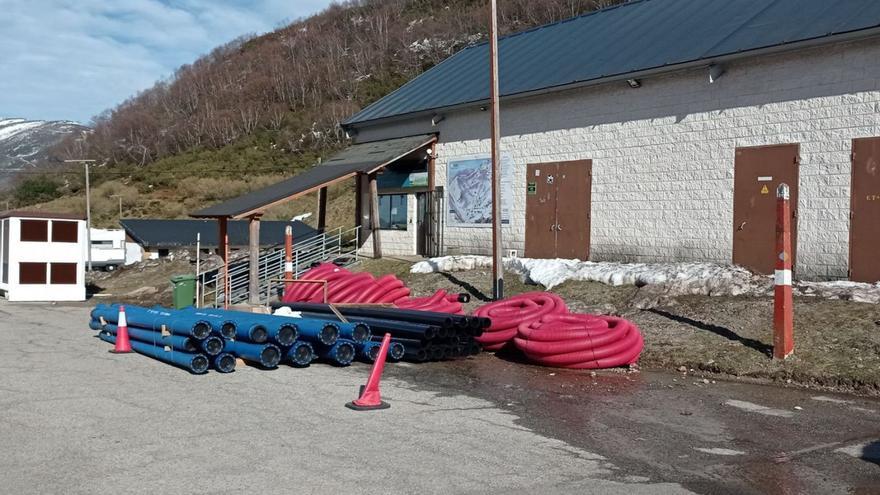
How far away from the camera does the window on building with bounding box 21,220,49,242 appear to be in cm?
2930

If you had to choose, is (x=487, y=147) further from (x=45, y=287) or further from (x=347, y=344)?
(x=45, y=287)

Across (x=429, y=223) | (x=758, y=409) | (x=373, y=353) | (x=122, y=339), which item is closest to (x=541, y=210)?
(x=429, y=223)

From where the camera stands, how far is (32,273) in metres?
29.4

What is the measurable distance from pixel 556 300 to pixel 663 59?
22.9 feet

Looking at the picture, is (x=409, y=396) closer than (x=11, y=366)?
Yes

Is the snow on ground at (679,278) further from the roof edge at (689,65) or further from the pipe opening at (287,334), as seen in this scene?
the pipe opening at (287,334)

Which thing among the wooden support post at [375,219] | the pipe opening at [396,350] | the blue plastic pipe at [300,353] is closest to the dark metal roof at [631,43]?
the wooden support post at [375,219]

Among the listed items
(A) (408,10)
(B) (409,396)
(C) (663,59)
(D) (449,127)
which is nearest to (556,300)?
(B) (409,396)

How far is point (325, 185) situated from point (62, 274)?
11.8 meters

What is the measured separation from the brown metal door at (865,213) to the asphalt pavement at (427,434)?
534 cm

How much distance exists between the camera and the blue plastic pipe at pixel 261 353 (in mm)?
11711

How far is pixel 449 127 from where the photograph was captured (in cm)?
2464

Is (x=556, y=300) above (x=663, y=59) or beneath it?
beneath

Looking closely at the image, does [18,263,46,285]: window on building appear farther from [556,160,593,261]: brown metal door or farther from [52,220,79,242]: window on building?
[556,160,593,261]: brown metal door
